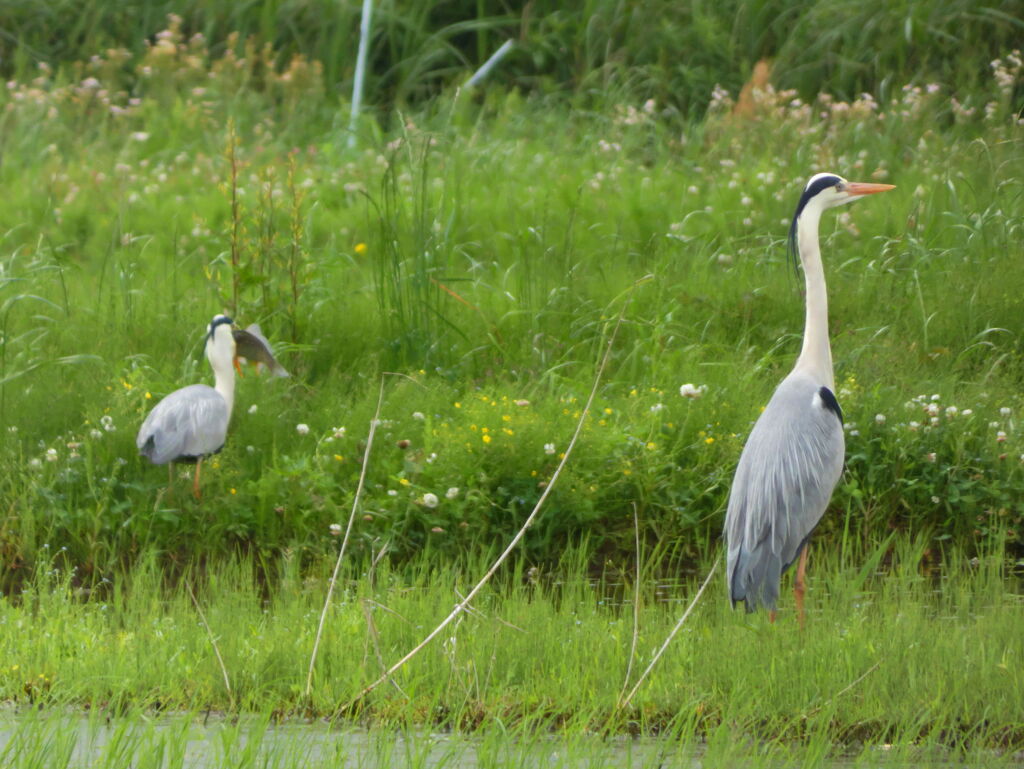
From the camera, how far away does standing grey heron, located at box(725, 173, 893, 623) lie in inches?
183

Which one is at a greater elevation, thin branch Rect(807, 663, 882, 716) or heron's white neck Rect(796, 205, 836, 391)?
heron's white neck Rect(796, 205, 836, 391)

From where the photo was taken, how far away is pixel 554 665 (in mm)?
4090

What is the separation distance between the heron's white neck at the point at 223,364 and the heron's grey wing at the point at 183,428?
199 mm

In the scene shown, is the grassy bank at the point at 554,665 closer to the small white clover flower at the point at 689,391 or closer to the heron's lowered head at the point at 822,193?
the small white clover flower at the point at 689,391

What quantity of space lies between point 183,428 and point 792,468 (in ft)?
7.15

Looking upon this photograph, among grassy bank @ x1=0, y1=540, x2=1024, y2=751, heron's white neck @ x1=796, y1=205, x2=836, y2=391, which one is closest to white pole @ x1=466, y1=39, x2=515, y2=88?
heron's white neck @ x1=796, y1=205, x2=836, y2=391

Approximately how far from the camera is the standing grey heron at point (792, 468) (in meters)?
4.64

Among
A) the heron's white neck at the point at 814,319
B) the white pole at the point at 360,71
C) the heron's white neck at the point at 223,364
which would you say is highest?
the white pole at the point at 360,71

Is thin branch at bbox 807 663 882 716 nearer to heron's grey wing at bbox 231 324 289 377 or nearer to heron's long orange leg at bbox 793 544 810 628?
heron's long orange leg at bbox 793 544 810 628

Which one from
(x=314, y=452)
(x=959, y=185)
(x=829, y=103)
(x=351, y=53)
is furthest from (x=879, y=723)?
(x=351, y=53)

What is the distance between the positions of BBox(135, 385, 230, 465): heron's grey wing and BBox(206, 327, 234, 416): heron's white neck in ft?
0.65

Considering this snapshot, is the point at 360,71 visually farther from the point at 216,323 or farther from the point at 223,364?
the point at 223,364

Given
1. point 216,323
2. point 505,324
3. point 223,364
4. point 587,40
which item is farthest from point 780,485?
point 587,40

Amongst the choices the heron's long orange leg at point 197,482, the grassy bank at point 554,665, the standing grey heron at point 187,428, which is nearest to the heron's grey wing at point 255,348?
the standing grey heron at point 187,428
